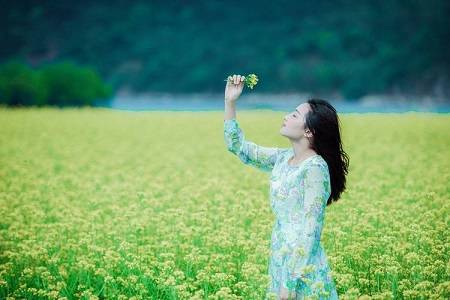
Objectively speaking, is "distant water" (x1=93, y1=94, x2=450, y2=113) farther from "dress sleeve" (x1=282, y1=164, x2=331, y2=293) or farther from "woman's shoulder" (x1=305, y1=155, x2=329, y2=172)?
"dress sleeve" (x1=282, y1=164, x2=331, y2=293)

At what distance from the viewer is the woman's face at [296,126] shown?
4.94m

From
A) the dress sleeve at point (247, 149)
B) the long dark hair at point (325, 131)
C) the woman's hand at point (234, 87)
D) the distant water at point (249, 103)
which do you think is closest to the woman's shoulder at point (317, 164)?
the long dark hair at point (325, 131)

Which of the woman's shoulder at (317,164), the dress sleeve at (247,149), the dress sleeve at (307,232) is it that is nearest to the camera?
the dress sleeve at (307,232)

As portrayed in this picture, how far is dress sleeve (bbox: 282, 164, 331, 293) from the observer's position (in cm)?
463

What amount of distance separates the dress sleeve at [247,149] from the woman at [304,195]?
0.10 m

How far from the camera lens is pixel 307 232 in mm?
4645

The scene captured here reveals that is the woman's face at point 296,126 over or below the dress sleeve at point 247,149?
over

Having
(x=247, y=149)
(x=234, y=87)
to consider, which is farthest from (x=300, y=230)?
(x=234, y=87)

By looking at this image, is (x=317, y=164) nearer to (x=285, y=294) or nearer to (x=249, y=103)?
(x=285, y=294)

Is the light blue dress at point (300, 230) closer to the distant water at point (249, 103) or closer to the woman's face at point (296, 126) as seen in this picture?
the woman's face at point (296, 126)

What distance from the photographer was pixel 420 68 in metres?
65.5

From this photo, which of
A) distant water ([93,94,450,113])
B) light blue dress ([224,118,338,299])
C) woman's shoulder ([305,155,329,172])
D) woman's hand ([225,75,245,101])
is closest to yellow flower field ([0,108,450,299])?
light blue dress ([224,118,338,299])

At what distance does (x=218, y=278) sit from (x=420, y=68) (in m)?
62.4

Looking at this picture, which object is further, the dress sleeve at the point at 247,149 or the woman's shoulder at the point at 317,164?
the dress sleeve at the point at 247,149
